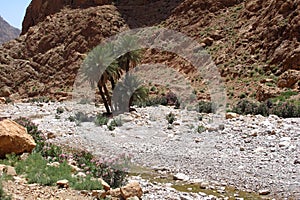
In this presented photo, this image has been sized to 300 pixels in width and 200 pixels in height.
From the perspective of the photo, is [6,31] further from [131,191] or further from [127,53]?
[131,191]

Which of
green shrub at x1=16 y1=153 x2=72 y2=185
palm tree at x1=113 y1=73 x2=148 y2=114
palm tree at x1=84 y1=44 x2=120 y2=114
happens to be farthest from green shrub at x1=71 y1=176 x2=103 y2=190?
palm tree at x1=113 y1=73 x2=148 y2=114

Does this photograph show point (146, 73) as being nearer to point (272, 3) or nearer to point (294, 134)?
point (272, 3)

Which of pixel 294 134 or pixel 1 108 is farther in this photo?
pixel 1 108

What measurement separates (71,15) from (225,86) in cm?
2217

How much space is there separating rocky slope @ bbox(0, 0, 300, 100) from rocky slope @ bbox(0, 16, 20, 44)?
8414 cm

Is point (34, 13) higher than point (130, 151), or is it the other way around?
point (34, 13)

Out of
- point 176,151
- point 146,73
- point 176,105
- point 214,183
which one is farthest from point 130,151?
point 146,73

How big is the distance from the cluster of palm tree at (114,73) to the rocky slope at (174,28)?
22.3 ft

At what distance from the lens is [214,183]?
9438mm

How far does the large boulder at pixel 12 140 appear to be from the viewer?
865 cm

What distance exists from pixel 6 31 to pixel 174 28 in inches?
4218

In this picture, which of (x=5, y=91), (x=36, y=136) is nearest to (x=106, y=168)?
(x=36, y=136)

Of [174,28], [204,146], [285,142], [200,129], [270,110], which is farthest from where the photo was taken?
[174,28]

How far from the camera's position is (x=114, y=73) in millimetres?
20094
